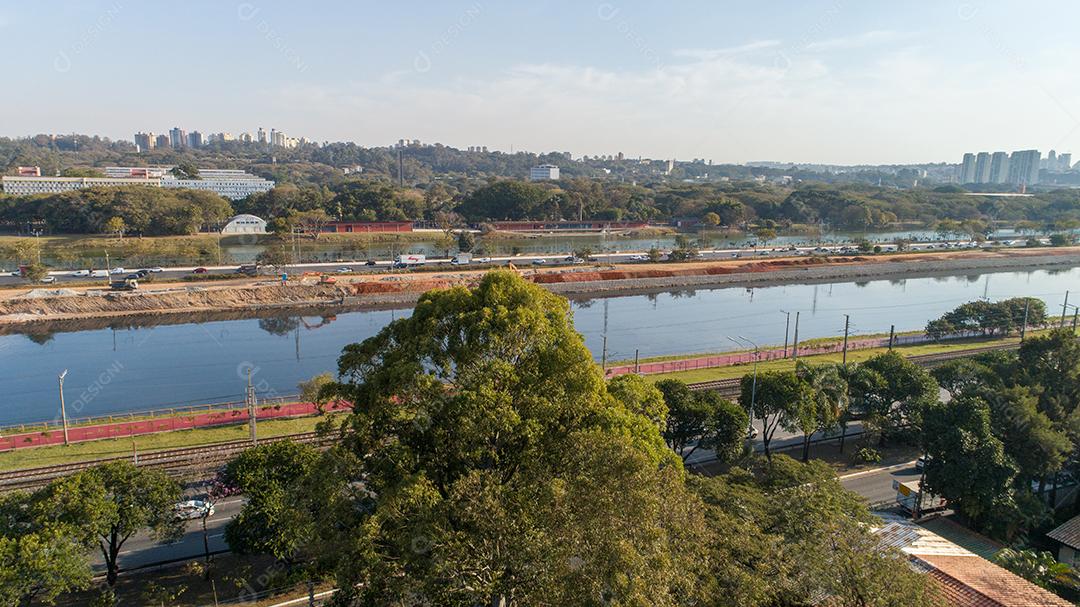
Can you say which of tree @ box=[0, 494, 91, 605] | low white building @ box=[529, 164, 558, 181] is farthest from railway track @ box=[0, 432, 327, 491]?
low white building @ box=[529, 164, 558, 181]

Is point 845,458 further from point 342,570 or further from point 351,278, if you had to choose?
point 351,278

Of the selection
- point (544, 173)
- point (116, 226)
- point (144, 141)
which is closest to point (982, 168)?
point (544, 173)

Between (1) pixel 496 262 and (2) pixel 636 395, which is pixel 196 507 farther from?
(1) pixel 496 262

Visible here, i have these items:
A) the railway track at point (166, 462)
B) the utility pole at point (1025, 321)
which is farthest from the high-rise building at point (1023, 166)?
the railway track at point (166, 462)

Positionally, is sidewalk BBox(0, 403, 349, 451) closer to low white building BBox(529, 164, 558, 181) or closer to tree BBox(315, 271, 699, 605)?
tree BBox(315, 271, 699, 605)

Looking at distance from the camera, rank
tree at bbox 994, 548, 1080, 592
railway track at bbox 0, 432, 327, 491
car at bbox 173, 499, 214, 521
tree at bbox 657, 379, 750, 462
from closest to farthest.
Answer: tree at bbox 994, 548, 1080, 592 < car at bbox 173, 499, 214, 521 < railway track at bbox 0, 432, 327, 491 < tree at bbox 657, 379, 750, 462

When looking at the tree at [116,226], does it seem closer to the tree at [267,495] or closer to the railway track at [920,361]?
the railway track at [920,361]
